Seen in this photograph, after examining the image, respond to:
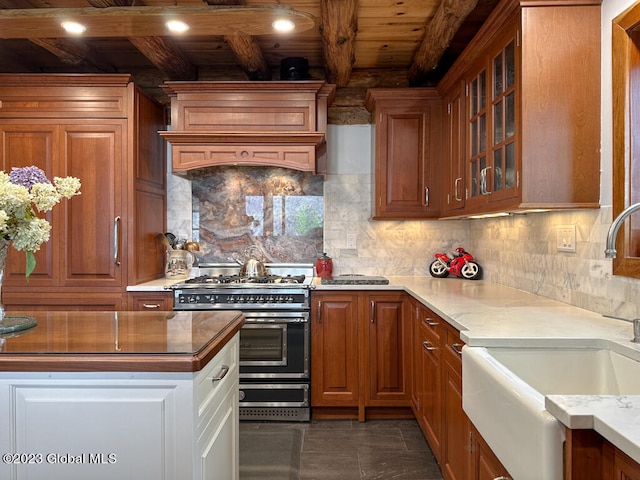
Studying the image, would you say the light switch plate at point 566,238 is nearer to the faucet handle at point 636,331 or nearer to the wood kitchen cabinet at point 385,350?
the faucet handle at point 636,331

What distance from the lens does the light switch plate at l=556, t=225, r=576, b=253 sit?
2146 millimetres

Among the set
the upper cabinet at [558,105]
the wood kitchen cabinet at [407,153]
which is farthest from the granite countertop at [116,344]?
the wood kitchen cabinet at [407,153]

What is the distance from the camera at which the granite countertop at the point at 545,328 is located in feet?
2.86

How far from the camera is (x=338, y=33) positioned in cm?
266

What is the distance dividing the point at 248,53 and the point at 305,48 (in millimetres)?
466

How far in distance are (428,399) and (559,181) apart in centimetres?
130

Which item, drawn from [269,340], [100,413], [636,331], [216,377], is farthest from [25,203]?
[636,331]

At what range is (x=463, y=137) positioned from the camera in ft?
9.26

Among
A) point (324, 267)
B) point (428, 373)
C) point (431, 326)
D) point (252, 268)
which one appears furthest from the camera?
point (324, 267)

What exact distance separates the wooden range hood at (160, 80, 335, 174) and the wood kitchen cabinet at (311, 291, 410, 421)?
983 millimetres

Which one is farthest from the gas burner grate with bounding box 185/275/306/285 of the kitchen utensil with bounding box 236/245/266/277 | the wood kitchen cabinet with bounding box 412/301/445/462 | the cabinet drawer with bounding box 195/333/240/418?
the cabinet drawer with bounding box 195/333/240/418

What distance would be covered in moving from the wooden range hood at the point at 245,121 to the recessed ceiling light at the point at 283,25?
1307 mm

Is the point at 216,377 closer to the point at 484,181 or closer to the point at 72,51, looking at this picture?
the point at 484,181

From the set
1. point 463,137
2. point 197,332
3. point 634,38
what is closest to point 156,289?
point 197,332
